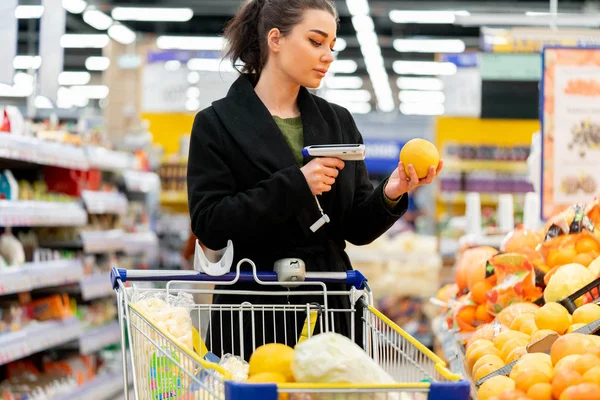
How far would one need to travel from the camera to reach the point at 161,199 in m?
11.1

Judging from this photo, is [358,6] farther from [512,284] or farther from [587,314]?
[587,314]

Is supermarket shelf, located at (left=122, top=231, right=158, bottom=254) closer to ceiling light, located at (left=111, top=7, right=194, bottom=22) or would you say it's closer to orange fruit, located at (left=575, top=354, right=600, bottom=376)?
orange fruit, located at (left=575, top=354, right=600, bottom=376)

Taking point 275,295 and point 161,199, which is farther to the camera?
point 161,199

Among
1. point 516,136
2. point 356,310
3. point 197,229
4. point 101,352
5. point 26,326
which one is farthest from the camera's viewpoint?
point 516,136

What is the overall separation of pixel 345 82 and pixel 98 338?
20.4m

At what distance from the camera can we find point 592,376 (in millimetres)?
1593

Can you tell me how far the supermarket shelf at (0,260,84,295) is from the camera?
466 cm

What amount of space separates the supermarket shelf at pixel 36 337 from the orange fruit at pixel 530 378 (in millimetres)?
3398

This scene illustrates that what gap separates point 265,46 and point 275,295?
68cm

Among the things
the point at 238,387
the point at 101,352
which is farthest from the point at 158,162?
the point at 238,387

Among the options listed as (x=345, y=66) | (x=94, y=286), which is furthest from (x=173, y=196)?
(x=345, y=66)

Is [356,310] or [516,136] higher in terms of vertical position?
[516,136]

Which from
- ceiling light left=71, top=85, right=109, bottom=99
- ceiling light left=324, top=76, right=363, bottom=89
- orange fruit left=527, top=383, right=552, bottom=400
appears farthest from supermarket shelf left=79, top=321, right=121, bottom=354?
ceiling light left=71, top=85, right=109, bottom=99

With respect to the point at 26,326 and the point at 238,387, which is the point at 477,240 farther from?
the point at 238,387
